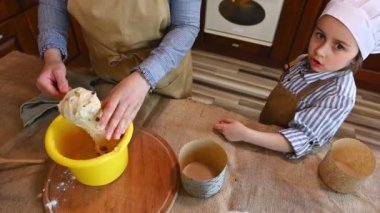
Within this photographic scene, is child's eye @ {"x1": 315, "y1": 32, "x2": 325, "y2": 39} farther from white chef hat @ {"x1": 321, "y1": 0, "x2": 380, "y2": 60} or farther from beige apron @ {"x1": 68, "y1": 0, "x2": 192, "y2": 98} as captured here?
beige apron @ {"x1": 68, "y1": 0, "x2": 192, "y2": 98}

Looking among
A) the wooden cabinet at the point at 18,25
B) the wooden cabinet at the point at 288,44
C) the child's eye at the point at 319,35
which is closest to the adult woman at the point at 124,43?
the child's eye at the point at 319,35

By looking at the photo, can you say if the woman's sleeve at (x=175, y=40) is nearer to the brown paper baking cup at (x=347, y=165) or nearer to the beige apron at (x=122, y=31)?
the beige apron at (x=122, y=31)

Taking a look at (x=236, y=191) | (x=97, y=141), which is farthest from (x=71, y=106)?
(x=236, y=191)

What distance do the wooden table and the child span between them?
0.03 meters

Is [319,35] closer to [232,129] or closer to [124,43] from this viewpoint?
[232,129]

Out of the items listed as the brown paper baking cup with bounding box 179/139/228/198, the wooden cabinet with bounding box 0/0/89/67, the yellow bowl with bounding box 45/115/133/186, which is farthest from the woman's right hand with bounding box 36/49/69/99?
the wooden cabinet with bounding box 0/0/89/67

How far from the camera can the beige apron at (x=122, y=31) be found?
659 millimetres

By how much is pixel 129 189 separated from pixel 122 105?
17 centimetres

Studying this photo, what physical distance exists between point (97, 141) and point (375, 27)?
0.64 m

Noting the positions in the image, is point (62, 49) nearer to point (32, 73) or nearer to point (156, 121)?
point (32, 73)

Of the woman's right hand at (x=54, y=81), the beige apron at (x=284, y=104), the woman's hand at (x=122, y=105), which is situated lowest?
the beige apron at (x=284, y=104)

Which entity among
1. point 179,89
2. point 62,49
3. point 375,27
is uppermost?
point 375,27

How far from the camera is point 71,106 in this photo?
49cm

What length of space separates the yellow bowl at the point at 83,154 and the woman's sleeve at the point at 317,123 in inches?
14.3
